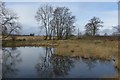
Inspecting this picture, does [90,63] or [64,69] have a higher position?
[90,63]

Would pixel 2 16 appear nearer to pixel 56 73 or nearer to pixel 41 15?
pixel 41 15

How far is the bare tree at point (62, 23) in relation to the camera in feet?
172

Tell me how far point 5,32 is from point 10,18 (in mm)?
2317

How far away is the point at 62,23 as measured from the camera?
5384 centimetres

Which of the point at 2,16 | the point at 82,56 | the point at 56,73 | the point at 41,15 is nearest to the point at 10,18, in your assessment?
the point at 2,16

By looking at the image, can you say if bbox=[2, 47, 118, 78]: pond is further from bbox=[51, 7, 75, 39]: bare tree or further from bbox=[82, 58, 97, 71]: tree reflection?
bbox=[51, 7, 75, 39]: bare tree

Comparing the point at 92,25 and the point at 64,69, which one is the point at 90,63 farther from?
the point at 92,25

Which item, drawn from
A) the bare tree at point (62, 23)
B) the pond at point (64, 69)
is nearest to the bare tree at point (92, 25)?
the bare tree at point (62, 23)

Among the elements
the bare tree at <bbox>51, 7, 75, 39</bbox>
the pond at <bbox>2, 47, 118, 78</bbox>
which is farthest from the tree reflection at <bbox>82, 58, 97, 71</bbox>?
the bare tree at <bbox>51, 7, 75, 39</bbox>

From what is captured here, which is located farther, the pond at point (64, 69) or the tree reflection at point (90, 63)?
the tree reflection at point (90, 63)

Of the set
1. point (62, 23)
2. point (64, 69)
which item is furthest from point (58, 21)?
point (64, 69)

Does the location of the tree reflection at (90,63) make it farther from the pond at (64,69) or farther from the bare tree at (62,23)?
the bare tree at (62,23)

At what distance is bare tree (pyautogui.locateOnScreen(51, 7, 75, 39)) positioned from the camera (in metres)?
52.4

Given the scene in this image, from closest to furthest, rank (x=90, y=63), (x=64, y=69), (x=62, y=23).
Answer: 1. (x=64, y=69)
2. (x=90, y=63)
3. (x=62, y=23)
